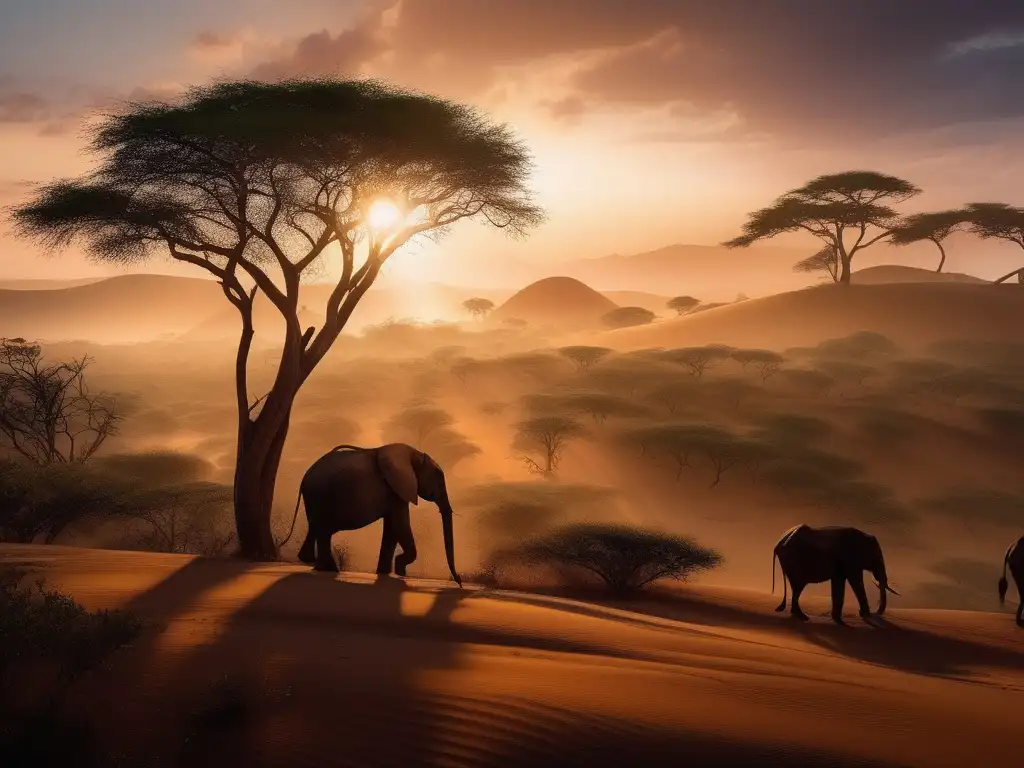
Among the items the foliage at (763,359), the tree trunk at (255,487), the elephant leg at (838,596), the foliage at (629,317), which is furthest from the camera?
the foliage at (629,317)

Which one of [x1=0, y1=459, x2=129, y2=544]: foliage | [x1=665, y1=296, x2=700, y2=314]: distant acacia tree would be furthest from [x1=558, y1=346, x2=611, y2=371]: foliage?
[x1=665, y1=296, x2=700, y2=314]: distant acacia tree

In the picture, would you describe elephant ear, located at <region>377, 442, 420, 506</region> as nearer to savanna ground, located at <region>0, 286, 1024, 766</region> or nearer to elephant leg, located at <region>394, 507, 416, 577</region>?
elephant leg, located at <region>394, 507, 416, 577</region>

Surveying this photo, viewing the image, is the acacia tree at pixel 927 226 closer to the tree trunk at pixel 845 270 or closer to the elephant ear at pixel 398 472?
the tree trunk at pixel 845 270

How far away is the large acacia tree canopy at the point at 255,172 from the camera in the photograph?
1420 cm

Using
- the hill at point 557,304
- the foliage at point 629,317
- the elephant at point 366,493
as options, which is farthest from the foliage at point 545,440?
the hill at point 557,304

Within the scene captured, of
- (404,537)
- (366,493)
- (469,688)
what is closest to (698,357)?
(404,537)

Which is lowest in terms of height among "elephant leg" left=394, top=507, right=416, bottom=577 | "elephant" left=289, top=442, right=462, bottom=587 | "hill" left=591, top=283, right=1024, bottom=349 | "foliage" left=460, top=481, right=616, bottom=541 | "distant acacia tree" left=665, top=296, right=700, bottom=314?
"foliage" left=460, top=481, right=616, bottom=541

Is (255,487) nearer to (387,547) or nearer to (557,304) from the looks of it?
(387,547)

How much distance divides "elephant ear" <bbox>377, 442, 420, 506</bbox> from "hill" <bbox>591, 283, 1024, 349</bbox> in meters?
45.2

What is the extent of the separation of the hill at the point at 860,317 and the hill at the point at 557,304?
64.1 meters

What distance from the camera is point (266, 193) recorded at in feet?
48.3

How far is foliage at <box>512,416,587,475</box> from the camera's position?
3300 centimetres

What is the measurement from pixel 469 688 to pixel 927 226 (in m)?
60.1

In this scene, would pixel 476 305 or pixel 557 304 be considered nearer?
pixel 476 305
